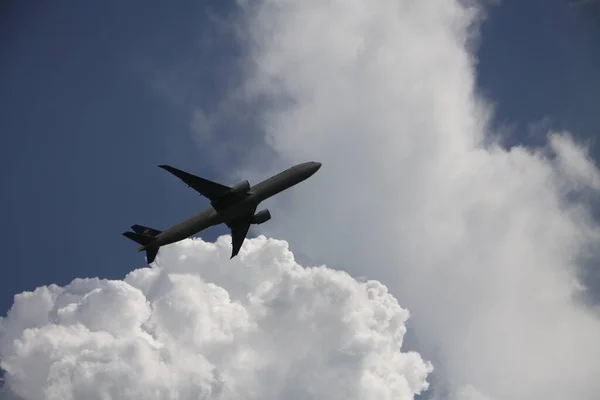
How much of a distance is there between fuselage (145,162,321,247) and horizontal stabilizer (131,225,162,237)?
190 inches

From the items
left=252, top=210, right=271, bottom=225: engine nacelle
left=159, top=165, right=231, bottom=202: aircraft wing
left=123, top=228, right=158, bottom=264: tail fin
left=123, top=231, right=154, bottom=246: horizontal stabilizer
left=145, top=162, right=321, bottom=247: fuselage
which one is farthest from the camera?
left=252, top=210, right=271, bottom=225: engine nacelle

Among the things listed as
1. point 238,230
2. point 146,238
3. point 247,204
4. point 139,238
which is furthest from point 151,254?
point 247,204

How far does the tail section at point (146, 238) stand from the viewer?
99469mm

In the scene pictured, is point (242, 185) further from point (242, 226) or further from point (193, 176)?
point (242, 226)

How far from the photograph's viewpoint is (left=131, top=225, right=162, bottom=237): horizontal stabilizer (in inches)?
3981

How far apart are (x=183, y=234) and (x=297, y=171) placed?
21069 mm

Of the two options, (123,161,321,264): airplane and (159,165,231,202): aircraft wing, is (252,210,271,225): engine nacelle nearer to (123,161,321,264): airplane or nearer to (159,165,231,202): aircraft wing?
(123,161,321,264): airplane

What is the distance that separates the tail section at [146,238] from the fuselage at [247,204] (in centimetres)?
444

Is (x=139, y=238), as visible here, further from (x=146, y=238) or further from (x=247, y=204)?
(x=247, y=204)

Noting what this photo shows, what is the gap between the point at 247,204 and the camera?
9412cm

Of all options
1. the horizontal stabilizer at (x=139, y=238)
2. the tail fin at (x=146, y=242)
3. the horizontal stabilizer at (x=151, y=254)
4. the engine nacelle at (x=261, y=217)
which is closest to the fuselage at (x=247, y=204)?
the horizontal stabilizer at (x=151, y=254)

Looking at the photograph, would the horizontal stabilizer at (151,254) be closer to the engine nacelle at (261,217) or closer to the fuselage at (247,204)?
the fuselage at (247,204)

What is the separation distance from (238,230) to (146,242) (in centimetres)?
1651

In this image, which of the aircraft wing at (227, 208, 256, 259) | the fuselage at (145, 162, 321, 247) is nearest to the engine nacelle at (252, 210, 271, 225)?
the aircraft wing at (227, 208, 256, 259)
